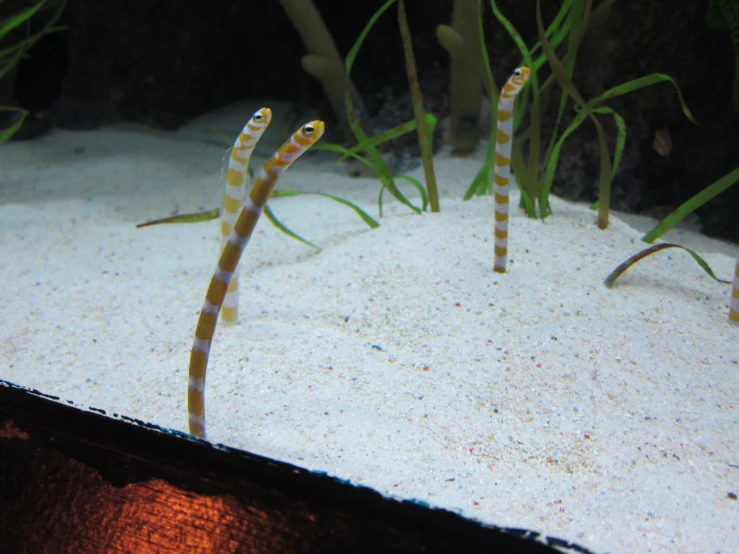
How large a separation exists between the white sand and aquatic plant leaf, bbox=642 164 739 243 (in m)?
0.13

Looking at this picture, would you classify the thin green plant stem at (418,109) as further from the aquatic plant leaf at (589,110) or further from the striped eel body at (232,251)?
the striped eel body at (232,251)

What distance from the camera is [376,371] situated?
1663 mm

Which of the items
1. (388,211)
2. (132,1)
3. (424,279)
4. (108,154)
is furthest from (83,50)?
(424,279)

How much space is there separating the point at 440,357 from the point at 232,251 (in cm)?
83

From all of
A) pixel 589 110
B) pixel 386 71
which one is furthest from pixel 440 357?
pixel 386 71

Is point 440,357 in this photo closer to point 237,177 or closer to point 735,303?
point 237,177

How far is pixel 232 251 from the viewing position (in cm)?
114

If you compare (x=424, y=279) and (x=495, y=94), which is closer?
(x=424, y=279)

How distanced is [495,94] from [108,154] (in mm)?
3338

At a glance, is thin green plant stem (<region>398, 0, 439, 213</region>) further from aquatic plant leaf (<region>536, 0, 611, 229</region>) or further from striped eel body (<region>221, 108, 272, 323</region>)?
striped eel body (<region>221, 108, 272, 323</region>)

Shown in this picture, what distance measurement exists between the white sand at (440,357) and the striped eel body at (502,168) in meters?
0.12

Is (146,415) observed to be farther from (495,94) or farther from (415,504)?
(495,94)

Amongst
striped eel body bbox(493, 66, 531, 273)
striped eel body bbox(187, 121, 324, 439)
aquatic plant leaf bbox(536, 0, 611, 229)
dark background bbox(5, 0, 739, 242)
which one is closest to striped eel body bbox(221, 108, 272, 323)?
striped eel body bbox(187, 121, 324, 439)

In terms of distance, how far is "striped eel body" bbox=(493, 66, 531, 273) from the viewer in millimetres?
1954
